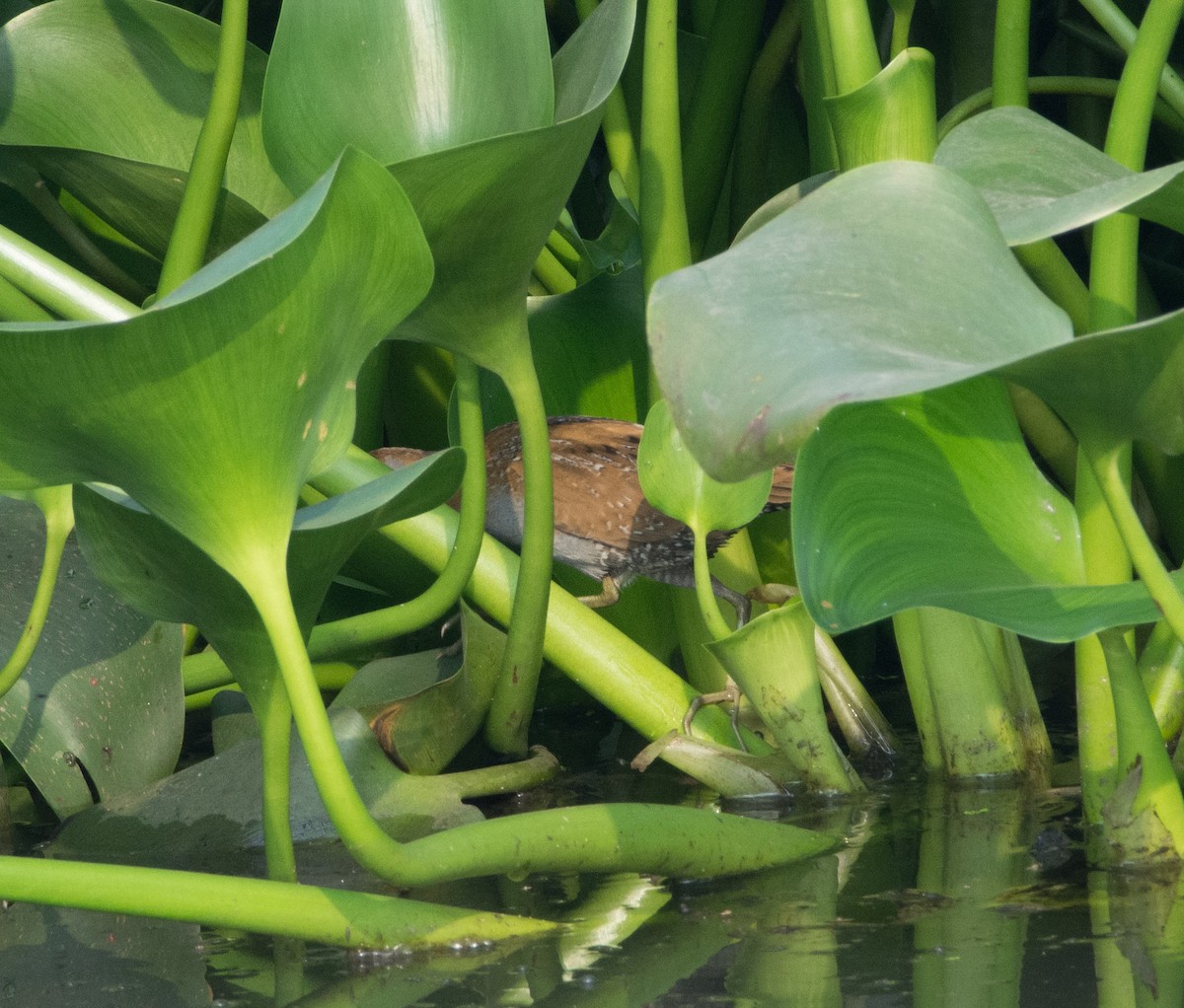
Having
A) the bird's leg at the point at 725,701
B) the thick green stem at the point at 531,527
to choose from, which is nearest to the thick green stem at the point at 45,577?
the thick green stem at the point at 531,527

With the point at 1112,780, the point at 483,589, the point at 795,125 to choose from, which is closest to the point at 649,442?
the point at 483,589

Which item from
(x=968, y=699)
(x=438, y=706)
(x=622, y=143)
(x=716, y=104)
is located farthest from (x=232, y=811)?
(x=716, y=104)

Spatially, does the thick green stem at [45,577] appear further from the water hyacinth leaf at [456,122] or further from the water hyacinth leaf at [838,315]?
the water hyacinth leaf at [838,315]

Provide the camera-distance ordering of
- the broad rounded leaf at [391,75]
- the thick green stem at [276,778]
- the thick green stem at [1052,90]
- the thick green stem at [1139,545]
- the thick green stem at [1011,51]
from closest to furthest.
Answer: the thick green stem at [1139,545], the thick green stem at [276,778], the broad rounded leaf at [391,75], the thick green stem at [1011,51], the thick green stem at [1052,90]

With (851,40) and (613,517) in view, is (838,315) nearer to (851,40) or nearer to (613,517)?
(851,40)

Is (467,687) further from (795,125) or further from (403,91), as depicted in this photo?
(795,125)

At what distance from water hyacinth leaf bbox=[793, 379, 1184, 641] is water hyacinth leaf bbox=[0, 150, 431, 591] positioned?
0.47ft

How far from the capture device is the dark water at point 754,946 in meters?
0.41

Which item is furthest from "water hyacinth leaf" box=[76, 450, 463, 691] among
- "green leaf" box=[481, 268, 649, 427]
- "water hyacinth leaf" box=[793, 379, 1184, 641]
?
"green leaf" box=[481, 268, 649, 427]

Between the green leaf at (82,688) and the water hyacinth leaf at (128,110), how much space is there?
7.5 inches

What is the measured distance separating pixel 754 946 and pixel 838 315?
25 cm

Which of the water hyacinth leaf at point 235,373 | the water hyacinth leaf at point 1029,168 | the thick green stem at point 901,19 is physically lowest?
the water hyacinth leaf at point 235,373

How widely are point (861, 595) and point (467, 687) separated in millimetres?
353

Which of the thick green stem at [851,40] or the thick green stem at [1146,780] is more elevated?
the thick green stem at [851,40]
